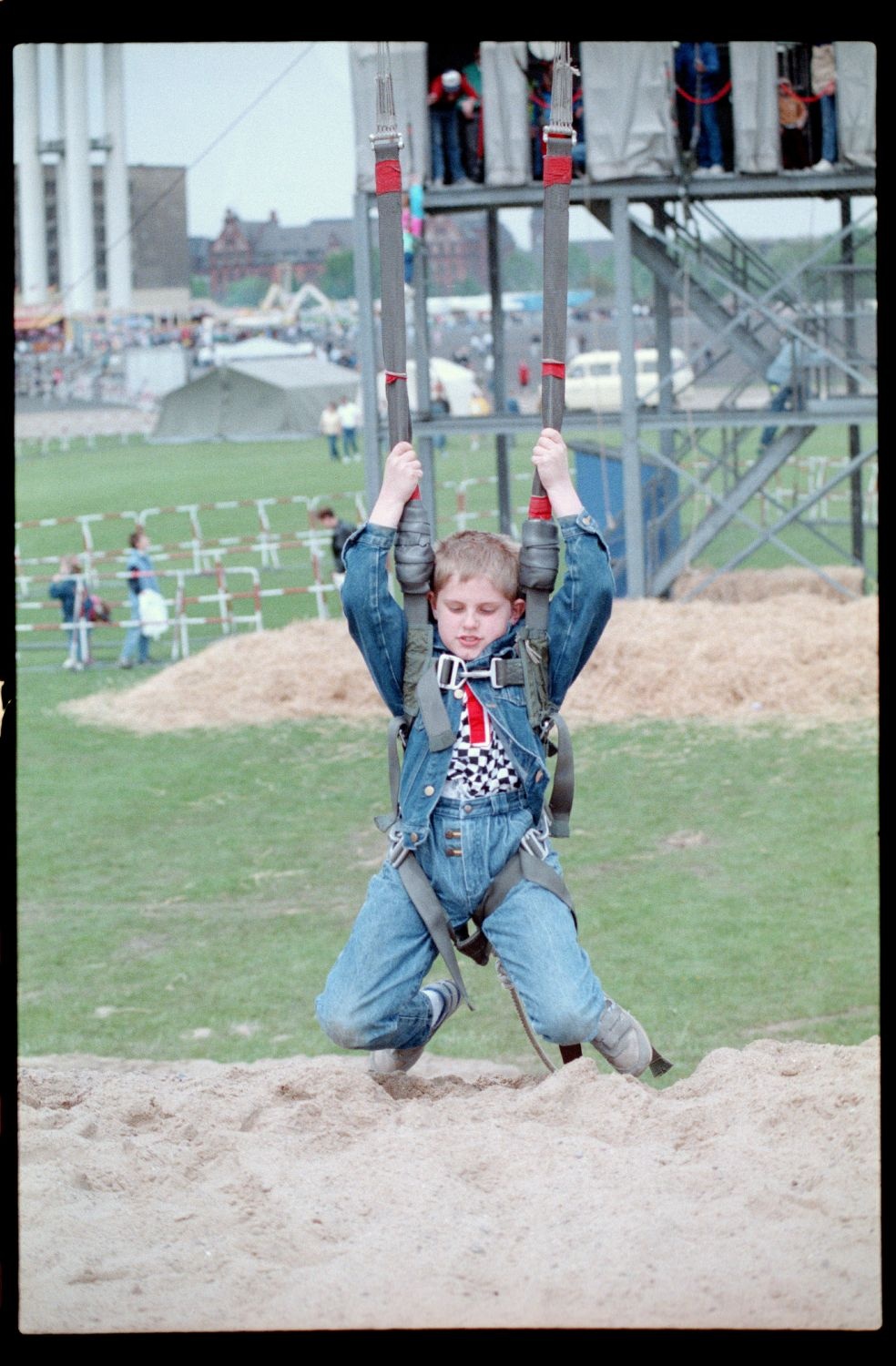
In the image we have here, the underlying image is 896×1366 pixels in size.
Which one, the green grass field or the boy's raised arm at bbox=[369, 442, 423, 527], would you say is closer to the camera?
the boy's raised arm at bbox=[369, 442, 423, 527]

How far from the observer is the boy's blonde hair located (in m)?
4.80

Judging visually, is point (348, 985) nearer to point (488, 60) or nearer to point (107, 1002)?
point (107, 1002)

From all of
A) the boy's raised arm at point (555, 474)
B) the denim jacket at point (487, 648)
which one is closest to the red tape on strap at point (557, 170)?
the boy's raised arm at point (555, 474)

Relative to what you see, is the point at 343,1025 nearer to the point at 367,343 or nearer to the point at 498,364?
the point at 367,343

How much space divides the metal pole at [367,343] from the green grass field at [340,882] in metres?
3.42

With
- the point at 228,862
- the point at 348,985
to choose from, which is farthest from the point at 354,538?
the point at 228,862

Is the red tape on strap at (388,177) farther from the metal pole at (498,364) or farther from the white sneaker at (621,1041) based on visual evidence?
the metal pole at (498,364)

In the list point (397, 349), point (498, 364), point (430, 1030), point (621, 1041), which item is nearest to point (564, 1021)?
point (621, 1041)

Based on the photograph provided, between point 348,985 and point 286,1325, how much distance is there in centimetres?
128

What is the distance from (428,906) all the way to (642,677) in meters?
10.8

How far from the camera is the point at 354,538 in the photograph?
15.5 ft

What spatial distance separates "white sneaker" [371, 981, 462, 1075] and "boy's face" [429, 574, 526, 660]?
1083 millimetres

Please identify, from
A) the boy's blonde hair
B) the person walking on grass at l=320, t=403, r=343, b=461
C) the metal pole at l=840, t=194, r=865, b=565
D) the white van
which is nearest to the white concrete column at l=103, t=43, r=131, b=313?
the person walking on grass at l=320, t=403, r=343, b=461

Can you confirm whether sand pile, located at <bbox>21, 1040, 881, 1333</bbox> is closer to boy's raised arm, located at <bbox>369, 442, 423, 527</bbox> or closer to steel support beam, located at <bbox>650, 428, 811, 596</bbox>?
boy's raised arm, located at <bbox>369, 442, 423, 527</bbox>
